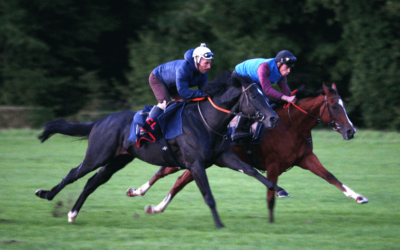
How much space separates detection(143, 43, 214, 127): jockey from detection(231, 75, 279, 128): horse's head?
44 cm

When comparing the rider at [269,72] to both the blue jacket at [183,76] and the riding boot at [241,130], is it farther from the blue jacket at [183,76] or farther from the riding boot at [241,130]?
the blue jacket at [183,76]

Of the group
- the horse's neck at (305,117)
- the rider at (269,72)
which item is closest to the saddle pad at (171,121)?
the rider at (269,72)

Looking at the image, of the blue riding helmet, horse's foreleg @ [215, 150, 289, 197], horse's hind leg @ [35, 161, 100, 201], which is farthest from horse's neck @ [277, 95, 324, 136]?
horse's hind leg @ [35, 161, 100, 201]

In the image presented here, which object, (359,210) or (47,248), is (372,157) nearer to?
(359,210)

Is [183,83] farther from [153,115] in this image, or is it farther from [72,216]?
[72,216]

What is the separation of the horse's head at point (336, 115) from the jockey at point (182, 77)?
1544mm

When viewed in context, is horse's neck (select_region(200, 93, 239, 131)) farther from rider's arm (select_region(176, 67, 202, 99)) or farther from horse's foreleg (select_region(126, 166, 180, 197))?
horse's foreleg (select_region(126, 166, 180, 197))

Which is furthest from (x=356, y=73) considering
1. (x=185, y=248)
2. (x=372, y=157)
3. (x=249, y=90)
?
(x=185, y=248)

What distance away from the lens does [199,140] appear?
19.9ft

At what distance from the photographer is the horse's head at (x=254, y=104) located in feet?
18.6

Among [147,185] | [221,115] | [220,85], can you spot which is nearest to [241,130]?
[221,115]

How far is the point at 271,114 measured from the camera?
568 cm

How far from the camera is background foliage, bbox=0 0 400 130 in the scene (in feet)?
56.7

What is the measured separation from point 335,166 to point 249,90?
20.8 ft
